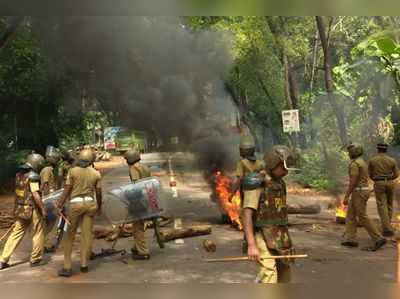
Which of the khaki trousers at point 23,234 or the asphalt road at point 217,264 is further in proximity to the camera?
the khaki trousers at point 23,234

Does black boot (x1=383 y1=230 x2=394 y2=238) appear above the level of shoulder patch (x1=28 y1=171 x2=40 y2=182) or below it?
below

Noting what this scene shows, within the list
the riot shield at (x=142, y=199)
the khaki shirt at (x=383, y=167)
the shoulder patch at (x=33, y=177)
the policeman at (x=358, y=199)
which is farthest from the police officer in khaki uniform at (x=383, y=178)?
the shoulder patch at (x=33, y=177)

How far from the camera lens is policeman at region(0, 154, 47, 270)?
5566mm

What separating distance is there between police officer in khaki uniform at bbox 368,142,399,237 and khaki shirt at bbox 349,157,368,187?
0.66 metres

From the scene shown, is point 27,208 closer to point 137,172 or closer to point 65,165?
point 137,172

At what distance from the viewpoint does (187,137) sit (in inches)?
415

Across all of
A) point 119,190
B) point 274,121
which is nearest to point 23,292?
point 119,190

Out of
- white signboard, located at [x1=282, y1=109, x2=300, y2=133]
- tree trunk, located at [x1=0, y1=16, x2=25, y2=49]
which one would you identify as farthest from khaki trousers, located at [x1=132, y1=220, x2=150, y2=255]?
white signboard, located at [x1=282, y1=109, x2=300, y2=133]

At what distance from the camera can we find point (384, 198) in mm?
7023

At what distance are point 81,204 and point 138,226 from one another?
835 mm

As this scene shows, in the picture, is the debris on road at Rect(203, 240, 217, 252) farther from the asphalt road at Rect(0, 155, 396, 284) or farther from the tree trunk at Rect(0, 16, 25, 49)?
the tree trunk at Rect(0, 16, 25, 49)

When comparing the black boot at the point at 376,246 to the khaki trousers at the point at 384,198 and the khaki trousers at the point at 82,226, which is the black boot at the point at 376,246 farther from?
the khaki trousers at the point at 82,226

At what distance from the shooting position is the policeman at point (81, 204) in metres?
5.32

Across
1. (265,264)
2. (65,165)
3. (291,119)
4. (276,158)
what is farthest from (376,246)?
(291,119)
